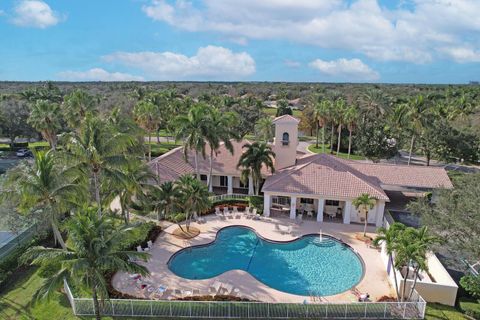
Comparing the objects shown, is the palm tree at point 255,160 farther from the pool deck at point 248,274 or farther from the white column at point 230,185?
the pool deck at point 248,274

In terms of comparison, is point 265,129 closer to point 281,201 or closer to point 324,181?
point 281,201

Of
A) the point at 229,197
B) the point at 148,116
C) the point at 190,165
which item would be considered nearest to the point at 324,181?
the point at 229,197

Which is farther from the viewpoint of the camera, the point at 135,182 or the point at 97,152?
the point at 135,182

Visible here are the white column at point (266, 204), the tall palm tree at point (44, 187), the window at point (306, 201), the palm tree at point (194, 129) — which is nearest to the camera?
the tall palm tree at point (44, 187)

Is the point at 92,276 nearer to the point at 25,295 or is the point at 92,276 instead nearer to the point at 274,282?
the point at 25,295

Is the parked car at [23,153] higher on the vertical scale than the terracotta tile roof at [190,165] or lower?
lower

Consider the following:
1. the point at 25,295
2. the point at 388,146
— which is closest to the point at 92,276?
the point at 25,295

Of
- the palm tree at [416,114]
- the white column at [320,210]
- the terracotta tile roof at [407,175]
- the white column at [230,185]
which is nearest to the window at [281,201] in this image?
the white column at [320,210]
